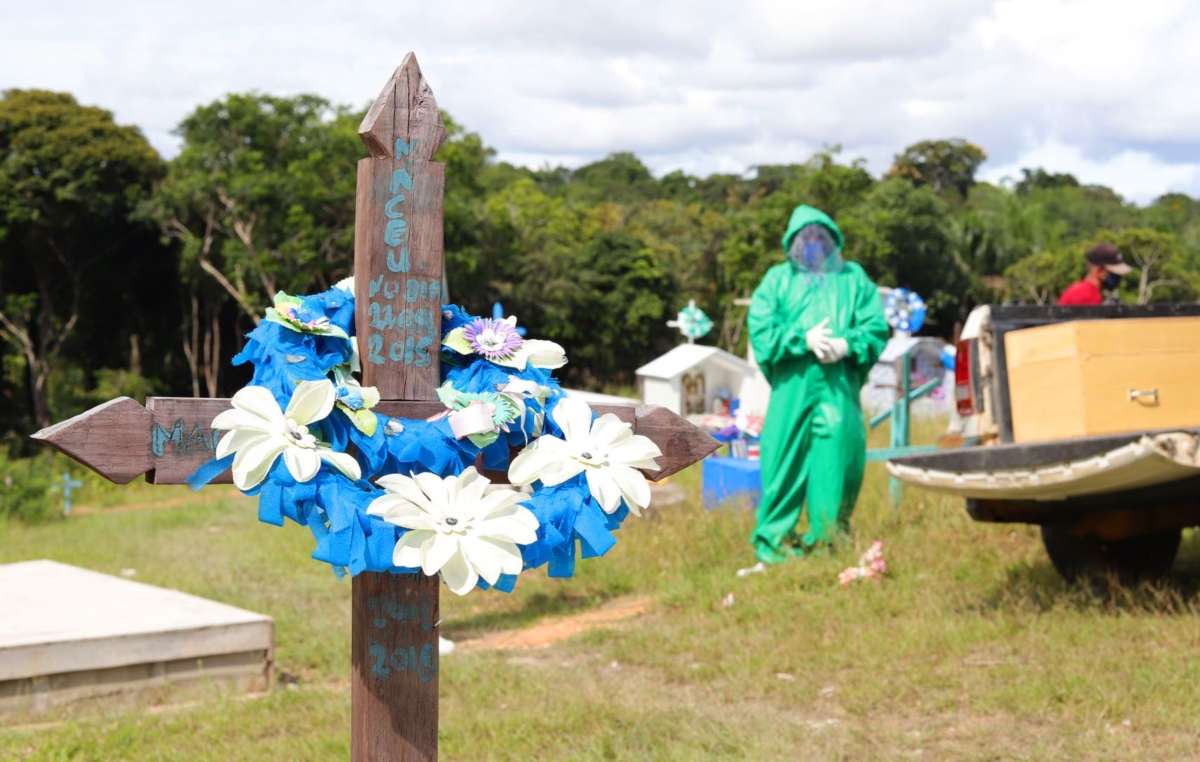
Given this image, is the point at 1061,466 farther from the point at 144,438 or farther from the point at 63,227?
the point at 63,227

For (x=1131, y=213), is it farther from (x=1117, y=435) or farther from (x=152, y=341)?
(x=1117, y=435)

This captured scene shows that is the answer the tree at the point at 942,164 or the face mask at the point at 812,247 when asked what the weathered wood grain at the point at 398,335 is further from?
the tree at the point at 942,164

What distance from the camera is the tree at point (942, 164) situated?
4662 cm

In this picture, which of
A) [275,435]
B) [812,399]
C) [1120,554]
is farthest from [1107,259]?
[275,435]

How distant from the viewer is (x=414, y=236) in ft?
8.49

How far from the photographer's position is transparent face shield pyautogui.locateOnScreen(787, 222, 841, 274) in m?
7.50

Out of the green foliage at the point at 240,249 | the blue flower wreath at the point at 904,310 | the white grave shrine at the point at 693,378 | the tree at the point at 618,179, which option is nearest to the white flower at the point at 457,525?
the blue flower wreath at the point at 904,310

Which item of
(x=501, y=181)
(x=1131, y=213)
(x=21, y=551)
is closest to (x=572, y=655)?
(x=21, y=551)

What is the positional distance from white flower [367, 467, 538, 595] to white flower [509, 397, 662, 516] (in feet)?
0.43

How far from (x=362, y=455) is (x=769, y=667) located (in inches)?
127

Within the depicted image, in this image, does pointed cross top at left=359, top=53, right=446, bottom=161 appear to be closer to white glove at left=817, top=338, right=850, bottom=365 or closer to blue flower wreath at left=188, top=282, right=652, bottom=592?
blue flower wreath at left=188, top=282, right=652, bottom=592

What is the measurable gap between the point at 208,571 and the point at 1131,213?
4091 cm

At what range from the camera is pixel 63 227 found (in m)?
18.1

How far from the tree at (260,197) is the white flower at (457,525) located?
16480mm
